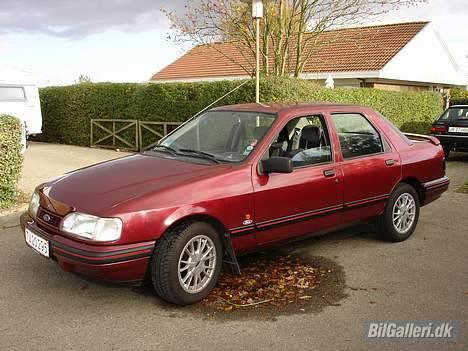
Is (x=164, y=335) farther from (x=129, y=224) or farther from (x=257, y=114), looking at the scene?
(x=257, y=114)

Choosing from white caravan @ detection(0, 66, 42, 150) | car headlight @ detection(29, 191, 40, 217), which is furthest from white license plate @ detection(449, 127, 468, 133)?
white caravan @ detection(0, 66, 42, 150)

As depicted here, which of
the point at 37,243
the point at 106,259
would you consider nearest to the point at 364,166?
the point at 106,259

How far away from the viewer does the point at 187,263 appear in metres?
3.87

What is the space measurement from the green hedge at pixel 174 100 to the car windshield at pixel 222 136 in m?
5.69

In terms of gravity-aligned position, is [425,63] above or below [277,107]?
above

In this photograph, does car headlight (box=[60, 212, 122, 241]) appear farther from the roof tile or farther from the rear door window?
the roof tile

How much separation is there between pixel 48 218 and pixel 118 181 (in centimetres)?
63

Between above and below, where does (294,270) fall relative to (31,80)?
below

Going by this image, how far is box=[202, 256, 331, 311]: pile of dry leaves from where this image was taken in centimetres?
402

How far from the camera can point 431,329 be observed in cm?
358

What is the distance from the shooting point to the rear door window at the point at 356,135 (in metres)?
5.09

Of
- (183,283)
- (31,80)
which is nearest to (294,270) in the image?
(183,283)

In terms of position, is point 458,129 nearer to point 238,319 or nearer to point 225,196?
point 225,196

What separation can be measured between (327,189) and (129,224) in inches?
81.2
